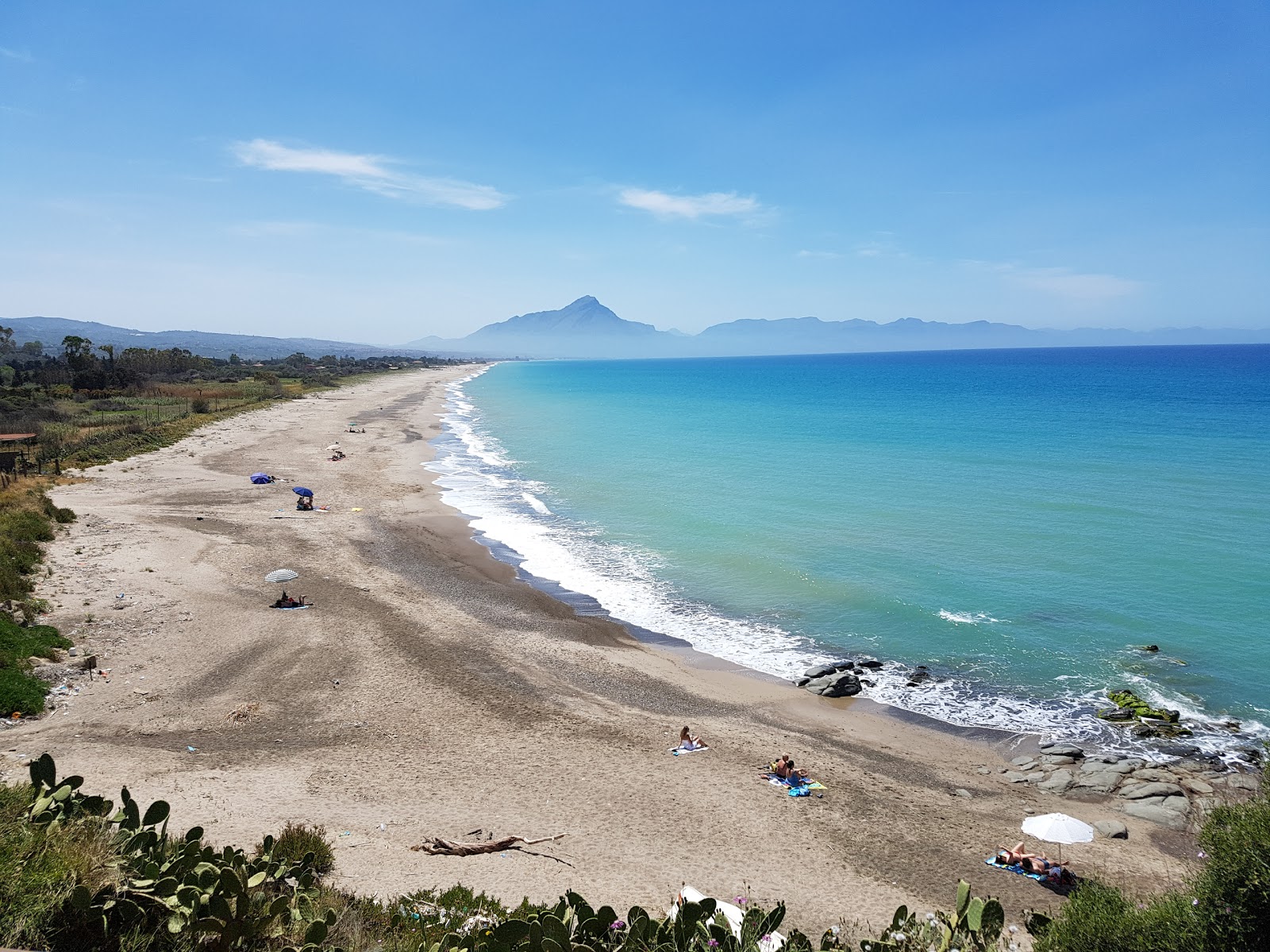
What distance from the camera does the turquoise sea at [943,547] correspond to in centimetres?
1697

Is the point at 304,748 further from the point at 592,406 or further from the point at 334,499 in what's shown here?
the point at 592,406

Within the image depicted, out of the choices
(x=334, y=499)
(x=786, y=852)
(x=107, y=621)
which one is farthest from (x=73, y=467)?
(x=786, y=852)

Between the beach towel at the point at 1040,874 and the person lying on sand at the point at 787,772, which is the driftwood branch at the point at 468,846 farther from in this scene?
the beach towel at the point at 1040,874

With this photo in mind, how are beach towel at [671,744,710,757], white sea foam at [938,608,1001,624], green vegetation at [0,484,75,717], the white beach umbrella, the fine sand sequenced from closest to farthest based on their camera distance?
the fine sand
the white beach umbrella
green vegetation at [0,484,75,717]
beach towel at [671,744,710,757]
white sea foam at [938,608,1001,624]

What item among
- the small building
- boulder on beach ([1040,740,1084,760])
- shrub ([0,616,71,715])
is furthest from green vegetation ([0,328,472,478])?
boulder on beach ([1040,740,1084,760])

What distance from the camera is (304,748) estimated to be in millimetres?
12656

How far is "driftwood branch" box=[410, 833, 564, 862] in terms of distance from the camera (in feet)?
31.6

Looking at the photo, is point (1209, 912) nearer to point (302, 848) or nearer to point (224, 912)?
point (224, 912)

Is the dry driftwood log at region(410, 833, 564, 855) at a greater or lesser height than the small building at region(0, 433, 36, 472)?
lesser

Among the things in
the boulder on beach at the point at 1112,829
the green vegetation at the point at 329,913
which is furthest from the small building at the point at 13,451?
the boulder on beach at the point at 1112,829

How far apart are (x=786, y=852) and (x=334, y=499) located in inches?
1149

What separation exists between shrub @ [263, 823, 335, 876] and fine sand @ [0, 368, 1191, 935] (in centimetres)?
29

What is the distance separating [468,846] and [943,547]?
71.8 feet

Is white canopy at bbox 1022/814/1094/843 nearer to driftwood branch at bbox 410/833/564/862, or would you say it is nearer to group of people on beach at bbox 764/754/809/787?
group of people on beach at bbox 764/754/809/787
